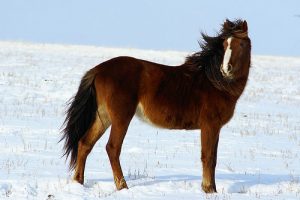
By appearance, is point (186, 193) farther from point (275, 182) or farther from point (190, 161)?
point (190, 161)

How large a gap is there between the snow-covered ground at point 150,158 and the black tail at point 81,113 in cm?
49

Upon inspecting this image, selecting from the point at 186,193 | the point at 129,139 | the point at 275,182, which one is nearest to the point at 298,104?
the point at 129,139

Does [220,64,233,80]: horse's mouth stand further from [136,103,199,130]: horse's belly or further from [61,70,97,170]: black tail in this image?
[61,70,97,170]: black tail

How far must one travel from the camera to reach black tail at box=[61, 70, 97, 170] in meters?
7.05

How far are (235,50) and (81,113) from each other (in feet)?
7.02

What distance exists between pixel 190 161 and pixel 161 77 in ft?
8.31

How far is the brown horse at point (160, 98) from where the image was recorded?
6.86 m

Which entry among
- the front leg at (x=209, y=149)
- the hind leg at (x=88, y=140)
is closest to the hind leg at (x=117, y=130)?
the hind leg at (x=88, y=140)

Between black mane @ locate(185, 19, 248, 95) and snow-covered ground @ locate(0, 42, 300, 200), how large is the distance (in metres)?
1.39

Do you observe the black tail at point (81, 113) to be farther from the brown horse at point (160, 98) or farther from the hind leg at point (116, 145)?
the hind leg at point (116, 145)

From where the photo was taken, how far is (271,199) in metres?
6.31

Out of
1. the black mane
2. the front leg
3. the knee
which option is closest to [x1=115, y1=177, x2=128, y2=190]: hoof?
the knee

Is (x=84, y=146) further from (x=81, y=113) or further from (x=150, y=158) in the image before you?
(x=150, y=158)

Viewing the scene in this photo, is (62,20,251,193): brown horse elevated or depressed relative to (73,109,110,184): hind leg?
elevated
